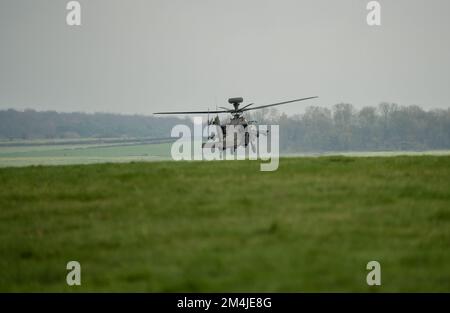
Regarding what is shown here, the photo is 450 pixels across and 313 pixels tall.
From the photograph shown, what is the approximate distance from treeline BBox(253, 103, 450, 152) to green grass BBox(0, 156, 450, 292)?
437ft

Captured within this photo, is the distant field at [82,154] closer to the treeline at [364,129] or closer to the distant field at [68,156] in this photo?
the distant field at [68,156]

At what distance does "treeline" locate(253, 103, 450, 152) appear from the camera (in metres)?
158

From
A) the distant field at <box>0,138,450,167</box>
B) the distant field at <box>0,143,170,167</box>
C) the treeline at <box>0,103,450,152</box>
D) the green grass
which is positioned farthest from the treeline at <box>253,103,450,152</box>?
the green grass

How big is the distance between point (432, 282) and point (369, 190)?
28.9 feet

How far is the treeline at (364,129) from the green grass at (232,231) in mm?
133138

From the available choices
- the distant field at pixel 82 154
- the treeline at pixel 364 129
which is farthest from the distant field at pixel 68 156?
the treeline at pixel 364 129

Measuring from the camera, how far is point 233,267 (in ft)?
44.3

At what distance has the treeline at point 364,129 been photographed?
15800 centimetres

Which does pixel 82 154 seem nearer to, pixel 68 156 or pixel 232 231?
pixel 68 156

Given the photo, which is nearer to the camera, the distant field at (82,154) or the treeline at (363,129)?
the distant field at (82,154)

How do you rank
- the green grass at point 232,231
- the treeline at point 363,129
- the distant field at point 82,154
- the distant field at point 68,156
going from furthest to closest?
the treeline at point 363,129 < the distant field at point 68,156 < the distant field at point 82,154 < the green grass at point 232,231

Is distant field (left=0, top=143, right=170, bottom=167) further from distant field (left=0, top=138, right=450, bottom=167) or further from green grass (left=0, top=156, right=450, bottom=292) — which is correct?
green grass (left=0, top=156, right=450, bottom=292)
